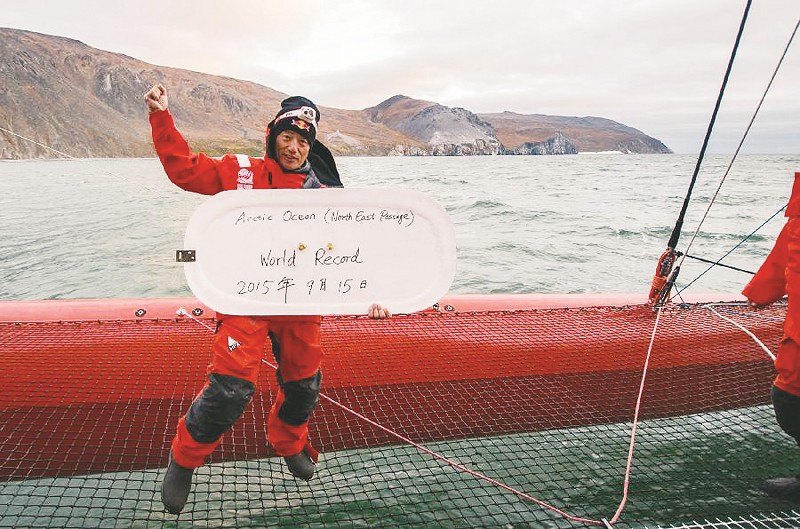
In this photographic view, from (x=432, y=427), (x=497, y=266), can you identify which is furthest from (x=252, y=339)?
(x=497, y=266)

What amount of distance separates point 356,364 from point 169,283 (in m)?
5.58

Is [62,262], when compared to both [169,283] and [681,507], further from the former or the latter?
[681,507]

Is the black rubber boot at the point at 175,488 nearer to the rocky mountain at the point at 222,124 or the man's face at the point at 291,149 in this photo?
the man's face at the point at 291,149

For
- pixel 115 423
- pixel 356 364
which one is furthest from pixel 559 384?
pixel 115 423

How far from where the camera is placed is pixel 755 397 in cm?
326

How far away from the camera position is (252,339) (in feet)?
6.33

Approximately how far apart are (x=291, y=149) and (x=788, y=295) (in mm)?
2004

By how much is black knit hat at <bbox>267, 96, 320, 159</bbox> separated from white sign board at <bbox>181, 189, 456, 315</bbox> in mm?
234

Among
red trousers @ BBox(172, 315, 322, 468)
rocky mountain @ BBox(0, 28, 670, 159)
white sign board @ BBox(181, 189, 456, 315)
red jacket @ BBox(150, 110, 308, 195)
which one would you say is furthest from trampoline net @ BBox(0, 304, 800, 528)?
rocky mountain @ BBox(0, 28, 670, 159)

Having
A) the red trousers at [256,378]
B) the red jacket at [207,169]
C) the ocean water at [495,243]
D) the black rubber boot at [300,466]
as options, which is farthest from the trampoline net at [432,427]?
the red jacket at [207,169]

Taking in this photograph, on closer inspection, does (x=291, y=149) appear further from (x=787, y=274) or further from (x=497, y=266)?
(x=497, y=266)

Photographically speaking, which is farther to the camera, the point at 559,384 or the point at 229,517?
the point at 559,384

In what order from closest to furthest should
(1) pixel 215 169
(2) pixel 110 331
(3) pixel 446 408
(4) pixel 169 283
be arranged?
(1) pixel 215 169 < (3) pixel 446 408 < (2) pixel 110 331 < (4) pixel 169 283

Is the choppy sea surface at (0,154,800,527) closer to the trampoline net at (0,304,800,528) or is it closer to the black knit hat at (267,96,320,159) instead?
the trampoline net at (0,304,800,528)
